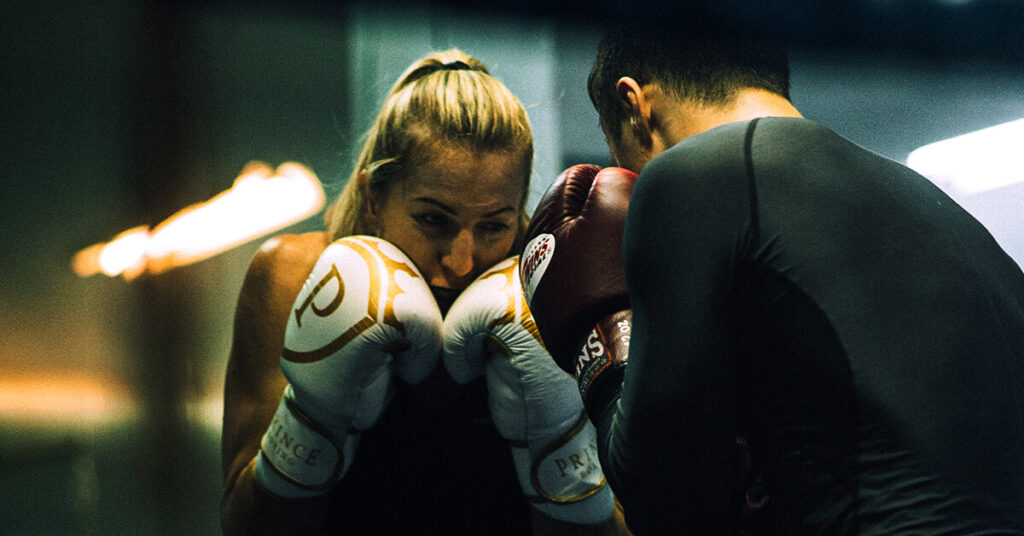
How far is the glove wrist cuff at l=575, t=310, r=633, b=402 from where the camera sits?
2.88 ft

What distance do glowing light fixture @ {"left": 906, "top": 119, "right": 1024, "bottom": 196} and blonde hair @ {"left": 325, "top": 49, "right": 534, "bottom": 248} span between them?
169 cm

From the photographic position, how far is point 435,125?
1.47 m

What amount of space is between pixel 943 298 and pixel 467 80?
1088 mm

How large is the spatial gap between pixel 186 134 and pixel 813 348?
1.84 metres

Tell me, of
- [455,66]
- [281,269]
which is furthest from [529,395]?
Result: [455,66]

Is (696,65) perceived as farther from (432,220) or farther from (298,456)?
(298,456)

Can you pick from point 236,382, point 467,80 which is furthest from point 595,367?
point 236,382

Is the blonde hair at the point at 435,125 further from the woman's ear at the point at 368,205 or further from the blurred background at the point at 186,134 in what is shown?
the blurred background at the point at 186,134

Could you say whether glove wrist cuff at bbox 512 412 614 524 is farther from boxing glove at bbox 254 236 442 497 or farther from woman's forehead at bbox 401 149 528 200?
woman's forehead at bbox 401 149 528 200

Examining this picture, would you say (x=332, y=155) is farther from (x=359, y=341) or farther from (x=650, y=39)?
(x=650, y=39)

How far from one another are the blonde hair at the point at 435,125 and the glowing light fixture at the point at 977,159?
66.5 inches

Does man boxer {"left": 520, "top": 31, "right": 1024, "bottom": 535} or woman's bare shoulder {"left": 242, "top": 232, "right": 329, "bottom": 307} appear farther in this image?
woman's bare shoulder {"left": 242, "top": 232, "right": 329, "bottom": 307}

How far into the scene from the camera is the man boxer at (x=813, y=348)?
2.27 ft

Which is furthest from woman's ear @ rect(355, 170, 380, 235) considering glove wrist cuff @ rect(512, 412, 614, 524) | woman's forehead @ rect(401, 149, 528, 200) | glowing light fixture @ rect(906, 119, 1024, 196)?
glowing light fixture @ rect(906, 119, 1024, 196)
